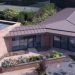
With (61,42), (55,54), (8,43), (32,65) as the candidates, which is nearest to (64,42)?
(61,42)

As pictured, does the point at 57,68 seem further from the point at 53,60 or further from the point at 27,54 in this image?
the point at 27,54

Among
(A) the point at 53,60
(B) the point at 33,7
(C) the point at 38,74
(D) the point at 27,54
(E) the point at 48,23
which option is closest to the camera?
(C) the point at 38,74

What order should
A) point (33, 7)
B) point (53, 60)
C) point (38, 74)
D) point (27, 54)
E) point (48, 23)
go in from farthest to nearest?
point (33, 7), point (48, 23), point (27, 54), point (53, 60), point (38, 74)

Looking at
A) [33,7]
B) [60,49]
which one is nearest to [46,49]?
[60,49]

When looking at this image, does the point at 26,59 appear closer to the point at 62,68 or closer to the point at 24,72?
the point at 24,72

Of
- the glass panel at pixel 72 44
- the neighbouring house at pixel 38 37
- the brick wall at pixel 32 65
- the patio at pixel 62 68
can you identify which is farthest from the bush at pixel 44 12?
the patio at pixel 62 68

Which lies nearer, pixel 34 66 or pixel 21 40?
pixel 34 66

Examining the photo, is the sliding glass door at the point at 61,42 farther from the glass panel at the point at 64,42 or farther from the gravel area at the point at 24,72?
the gravel area at the point at 24,72
